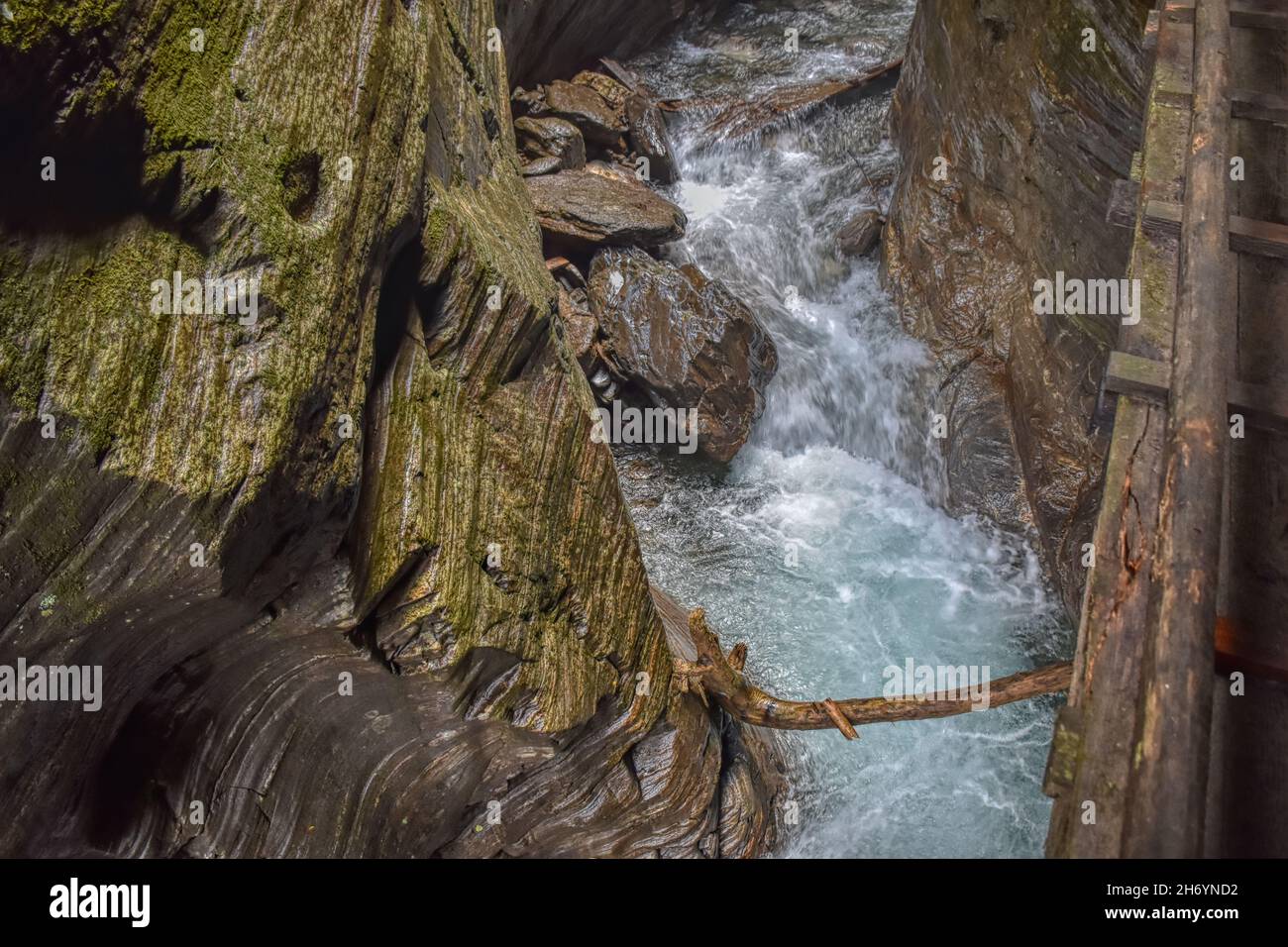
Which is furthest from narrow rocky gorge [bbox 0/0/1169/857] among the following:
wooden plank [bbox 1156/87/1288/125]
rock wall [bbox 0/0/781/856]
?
wooden plank [bbox 1156/87/1288/125]

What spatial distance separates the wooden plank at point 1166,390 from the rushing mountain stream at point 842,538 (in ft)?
14.0

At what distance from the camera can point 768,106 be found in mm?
11602

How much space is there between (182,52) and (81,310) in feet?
3.07

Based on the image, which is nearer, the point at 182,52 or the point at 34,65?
the point at 34,65

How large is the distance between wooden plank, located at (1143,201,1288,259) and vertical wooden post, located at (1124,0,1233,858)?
14 cm

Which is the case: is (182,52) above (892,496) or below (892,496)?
above

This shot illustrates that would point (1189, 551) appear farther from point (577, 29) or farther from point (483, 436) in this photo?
point (577, 29)

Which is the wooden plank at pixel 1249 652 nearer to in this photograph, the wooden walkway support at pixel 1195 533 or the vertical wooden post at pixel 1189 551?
the wooden walkway support at pixel 1195 533

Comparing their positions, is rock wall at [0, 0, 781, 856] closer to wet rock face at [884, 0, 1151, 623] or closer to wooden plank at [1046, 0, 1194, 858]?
wooden plank at [1046, 0, 1194, 858]

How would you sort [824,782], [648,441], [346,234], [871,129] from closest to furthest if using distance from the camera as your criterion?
[346,234] < [824,782] < [648,441] < [871,129]

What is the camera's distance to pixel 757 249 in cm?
1009

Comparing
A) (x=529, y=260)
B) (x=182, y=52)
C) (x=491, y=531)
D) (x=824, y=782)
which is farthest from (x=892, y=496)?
(x=182, y=52)

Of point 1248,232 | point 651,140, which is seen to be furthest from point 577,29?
point 1248,232
